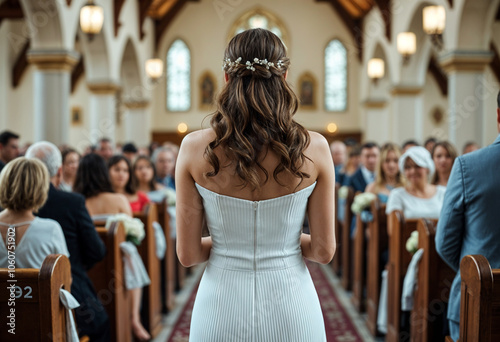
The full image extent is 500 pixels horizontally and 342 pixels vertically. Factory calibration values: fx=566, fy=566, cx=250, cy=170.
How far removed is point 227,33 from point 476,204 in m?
15.9

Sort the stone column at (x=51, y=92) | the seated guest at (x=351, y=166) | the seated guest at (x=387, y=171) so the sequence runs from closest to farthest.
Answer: the seated guest at (x=387, y=171)
the seated guest at (x=351, y=166)
the stone column at (x=51, y=92)

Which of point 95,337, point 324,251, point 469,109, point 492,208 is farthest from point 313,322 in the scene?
point 469,109

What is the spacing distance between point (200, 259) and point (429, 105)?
56.6 feet

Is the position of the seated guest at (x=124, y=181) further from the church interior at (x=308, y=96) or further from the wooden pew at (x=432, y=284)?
the wooden pew at (x=432, y=284)

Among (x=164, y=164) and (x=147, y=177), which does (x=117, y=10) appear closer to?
(x=164, y=164)

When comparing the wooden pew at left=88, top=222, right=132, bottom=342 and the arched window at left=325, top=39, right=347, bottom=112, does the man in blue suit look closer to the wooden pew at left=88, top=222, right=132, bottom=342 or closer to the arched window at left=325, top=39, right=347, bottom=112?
the wooden pew at left=88, top=222, right=132, bottom=342

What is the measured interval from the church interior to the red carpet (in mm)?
17

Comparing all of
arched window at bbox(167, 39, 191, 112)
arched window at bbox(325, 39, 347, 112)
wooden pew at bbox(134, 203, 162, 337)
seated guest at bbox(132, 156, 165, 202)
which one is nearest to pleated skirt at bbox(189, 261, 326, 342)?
Answer: wooden pew at bbox(134, 203, 162, 337)

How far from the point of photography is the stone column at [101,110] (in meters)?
11.2

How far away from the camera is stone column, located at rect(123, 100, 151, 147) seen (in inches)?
614

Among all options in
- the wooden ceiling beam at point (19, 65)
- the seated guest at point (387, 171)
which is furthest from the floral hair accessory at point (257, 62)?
the wooden ceiling beam at point (19, 65)

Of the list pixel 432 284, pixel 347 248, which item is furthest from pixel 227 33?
pixel 432 284

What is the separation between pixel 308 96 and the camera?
17594mm

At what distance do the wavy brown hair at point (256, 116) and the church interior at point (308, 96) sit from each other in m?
0.11
